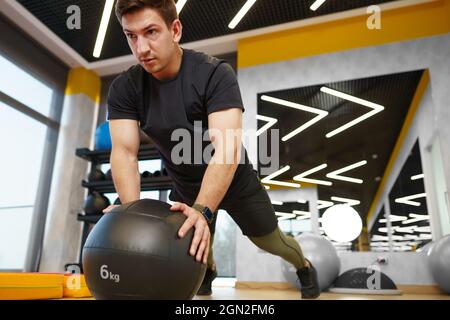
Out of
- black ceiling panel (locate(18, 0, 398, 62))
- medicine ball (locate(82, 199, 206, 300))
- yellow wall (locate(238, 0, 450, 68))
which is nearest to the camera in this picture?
medicine ball (locate(82, 199, 206, 300))

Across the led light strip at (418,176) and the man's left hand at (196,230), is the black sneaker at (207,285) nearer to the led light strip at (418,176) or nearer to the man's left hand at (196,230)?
the man's left hand at (196,230)

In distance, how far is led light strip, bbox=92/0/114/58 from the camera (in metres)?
3.87

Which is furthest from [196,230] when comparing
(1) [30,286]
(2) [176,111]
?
(1) [30,286]

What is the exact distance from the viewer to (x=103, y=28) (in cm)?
425

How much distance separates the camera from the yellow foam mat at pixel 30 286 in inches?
69.5

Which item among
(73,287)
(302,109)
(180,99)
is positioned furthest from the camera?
(302,109)

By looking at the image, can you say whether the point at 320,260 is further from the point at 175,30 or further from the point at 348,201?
the point at 175,30

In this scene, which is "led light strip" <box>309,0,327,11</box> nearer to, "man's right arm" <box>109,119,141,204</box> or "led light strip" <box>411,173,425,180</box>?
"led light strip" <box>411,173,425,180</box>

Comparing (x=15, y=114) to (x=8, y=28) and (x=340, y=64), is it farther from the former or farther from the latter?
(x=340, y=64)

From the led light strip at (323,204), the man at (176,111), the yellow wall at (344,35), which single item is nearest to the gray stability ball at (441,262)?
the led light strip at (323,204)

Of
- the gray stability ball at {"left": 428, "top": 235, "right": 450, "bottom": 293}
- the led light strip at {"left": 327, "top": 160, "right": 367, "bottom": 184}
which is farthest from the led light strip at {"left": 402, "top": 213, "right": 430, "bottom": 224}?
the led light strip at {"left": 327, "top": 160, "right": 367, "bottom": 184}

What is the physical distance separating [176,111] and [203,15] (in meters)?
3.01

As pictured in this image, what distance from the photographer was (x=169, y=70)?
147 cm

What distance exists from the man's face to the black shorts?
0.77 metres
